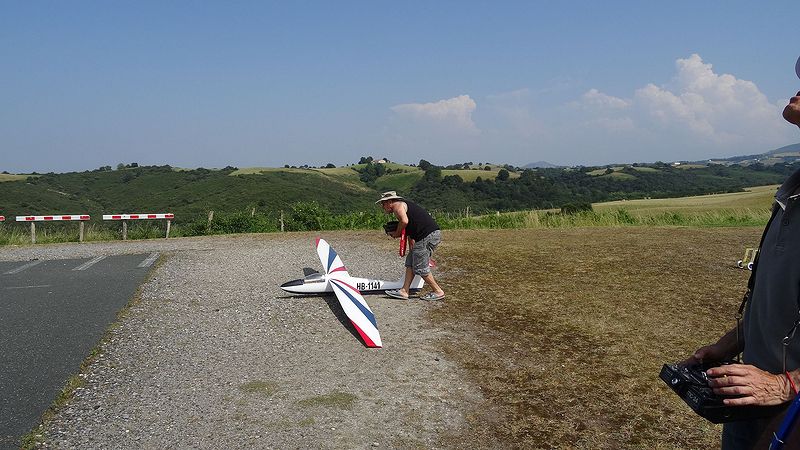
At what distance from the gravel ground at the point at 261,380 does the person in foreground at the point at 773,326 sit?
2.84 meters

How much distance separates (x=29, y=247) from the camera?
54.7 ft

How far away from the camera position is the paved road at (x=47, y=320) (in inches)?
201

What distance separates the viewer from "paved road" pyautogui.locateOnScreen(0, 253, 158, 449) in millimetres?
5094

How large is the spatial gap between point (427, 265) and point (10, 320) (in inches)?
250

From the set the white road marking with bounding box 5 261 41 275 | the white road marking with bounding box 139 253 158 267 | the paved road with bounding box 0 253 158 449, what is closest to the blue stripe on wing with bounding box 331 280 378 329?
the paved road with bounding box 0 253 158 449

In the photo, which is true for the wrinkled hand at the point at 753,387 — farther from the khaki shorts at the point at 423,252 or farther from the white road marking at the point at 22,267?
the white road marking at the point at 22,267

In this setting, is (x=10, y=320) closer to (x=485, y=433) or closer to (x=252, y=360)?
(x=252, y=360)

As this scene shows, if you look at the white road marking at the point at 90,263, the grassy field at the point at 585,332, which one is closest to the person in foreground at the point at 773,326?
the grassy field at the point at 585,332

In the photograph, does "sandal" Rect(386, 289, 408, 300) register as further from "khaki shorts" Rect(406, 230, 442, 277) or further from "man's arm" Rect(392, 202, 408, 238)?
"man's arm" Rect(392, 202, 408, 238)

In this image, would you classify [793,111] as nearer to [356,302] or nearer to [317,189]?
[356,302]

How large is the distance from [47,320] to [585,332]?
778 centimetres

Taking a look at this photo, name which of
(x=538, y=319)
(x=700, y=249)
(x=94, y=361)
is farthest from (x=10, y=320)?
(x=700, y=249)

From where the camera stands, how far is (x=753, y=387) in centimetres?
178

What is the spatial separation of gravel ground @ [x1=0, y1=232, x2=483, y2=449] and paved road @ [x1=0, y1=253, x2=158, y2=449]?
0.94ft
